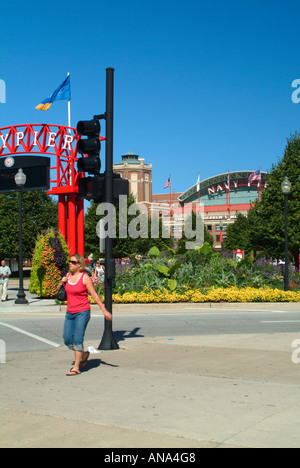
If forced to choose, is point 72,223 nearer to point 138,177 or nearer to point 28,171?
point 28,171

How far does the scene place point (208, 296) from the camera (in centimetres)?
1839

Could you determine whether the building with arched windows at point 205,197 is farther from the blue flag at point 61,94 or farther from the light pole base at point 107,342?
the light pole base at point 107,342

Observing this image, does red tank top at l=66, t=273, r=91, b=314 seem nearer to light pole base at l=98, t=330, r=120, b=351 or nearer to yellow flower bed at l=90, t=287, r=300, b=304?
light pole base at l=98, t=330, r=120, b=351

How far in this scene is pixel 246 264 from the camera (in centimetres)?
2108

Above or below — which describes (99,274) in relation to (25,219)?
below

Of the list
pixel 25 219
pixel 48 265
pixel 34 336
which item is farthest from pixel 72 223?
pixel 25 219

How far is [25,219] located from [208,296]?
38.9 m

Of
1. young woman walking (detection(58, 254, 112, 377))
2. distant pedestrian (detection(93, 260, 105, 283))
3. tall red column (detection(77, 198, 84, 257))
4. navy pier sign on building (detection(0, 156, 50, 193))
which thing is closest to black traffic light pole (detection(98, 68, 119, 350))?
young woman walking (detection(58, 254, 112, 377))

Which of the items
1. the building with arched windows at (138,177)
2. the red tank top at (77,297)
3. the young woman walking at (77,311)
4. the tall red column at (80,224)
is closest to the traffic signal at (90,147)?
the young woman walking at (77,311)

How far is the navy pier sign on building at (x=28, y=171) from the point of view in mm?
27984

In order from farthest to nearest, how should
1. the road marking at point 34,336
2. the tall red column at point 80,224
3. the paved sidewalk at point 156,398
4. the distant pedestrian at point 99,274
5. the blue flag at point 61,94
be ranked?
the blue flag at point 61,94
the tall red column at point 80,224
the distant pedestrian at point 99,274
the road marking at point 34,336
the paved sidewalk at point 156,398

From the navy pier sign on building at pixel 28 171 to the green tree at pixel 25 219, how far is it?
22.7m
